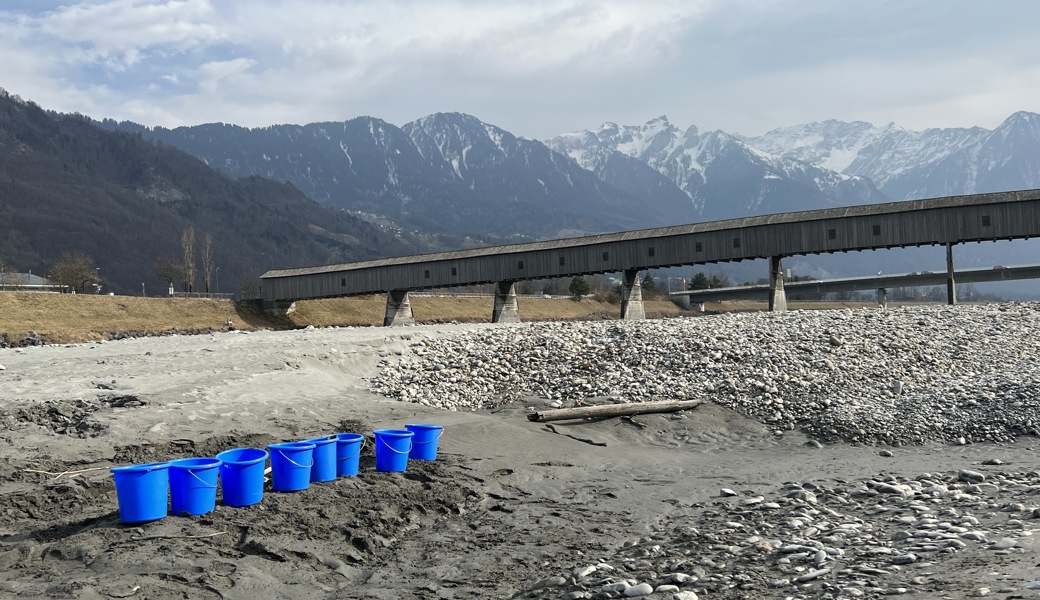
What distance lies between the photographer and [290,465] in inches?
521

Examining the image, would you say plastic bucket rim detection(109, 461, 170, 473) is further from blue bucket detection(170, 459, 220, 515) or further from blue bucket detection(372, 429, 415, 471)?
blue bucket detection(372, 429, 415, 471)

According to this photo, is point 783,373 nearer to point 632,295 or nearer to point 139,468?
point 139,468

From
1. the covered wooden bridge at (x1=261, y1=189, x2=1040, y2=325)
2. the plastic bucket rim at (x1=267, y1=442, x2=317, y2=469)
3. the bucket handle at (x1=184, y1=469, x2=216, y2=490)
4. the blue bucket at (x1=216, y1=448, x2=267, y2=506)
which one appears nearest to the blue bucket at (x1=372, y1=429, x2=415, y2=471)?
the plastic bucket rim at (x1=267, y1=442, x2=317, y2=469)

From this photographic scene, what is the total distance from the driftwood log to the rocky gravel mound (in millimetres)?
1231

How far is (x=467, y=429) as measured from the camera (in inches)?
773

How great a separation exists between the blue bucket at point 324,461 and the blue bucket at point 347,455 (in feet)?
1.09

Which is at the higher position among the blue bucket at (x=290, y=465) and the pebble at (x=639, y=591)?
the blue bucket at (x=290, y=465)

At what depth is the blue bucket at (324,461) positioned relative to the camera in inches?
548

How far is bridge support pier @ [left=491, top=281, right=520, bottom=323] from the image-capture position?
74938 millimetres

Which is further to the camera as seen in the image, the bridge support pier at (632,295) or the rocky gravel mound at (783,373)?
the bridge support pier at (632,295)

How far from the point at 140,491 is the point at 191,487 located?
718mm

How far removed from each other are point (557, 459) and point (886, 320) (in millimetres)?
23154

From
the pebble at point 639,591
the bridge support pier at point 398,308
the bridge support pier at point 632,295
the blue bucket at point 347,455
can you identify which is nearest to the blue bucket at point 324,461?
the blue bucket at point 347,455

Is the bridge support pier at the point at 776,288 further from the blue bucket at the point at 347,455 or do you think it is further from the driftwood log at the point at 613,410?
the blue bucket at the point at 347,455
